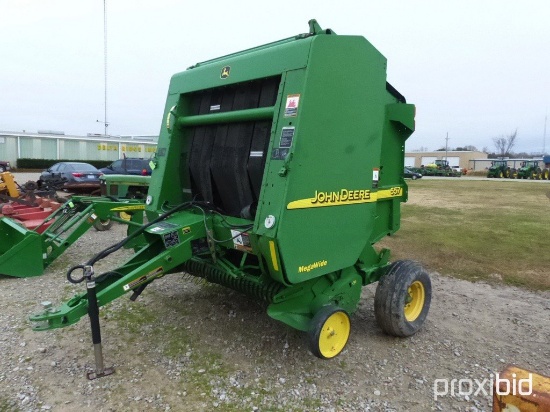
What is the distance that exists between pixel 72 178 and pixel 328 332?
569 inches

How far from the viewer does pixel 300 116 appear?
3.15 meters

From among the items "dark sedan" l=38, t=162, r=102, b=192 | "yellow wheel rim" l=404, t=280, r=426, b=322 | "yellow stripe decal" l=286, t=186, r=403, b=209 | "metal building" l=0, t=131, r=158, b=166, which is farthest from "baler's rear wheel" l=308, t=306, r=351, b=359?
"metal building" l=0, t=131, r=158, b=166

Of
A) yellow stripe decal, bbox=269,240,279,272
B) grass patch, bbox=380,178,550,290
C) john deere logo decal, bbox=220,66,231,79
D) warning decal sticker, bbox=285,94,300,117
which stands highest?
john deere logo decal, bbox=220,66,231,79

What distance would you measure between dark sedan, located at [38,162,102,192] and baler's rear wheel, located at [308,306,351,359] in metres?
12.4

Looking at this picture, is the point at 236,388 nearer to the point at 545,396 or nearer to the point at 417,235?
the point at 545,396

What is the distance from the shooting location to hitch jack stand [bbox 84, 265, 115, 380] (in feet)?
10.2

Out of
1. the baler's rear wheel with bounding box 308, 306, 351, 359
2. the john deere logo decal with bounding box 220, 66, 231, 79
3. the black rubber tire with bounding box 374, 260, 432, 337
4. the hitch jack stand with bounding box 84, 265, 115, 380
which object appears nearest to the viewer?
the hitch jack stand with bounding box 84, 265, 115, 380

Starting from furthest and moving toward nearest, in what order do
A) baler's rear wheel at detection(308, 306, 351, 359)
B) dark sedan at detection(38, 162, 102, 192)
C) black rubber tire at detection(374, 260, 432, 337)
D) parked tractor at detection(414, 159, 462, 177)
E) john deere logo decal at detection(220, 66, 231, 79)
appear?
parked tractor at detection(414, 159, 462, 177)
dark sedan at detection(38, 162, 102, 192)
black rubber tire at detection(374, 260, 432, 337)
john deere logo decal at detection(220, 66, 231, 79)
baler's rear wheel at detection(308, 306, 351, 359)

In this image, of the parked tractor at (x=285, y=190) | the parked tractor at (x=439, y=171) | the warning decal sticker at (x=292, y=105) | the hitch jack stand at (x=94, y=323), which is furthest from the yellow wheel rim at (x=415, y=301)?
the parked tractor at (x=439, y=171)

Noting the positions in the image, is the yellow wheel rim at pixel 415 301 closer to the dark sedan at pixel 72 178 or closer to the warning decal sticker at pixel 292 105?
the warning decal sticker at pixel 292 105

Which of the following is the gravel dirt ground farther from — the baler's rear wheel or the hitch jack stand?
the baler's rear wheel

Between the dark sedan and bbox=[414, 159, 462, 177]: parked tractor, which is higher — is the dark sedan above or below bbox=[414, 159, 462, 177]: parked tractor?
below

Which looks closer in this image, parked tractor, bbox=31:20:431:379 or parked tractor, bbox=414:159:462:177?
parked tractor, bbox=31:20:431:379

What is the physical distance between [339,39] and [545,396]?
9.06 ft
